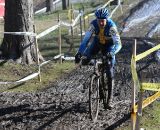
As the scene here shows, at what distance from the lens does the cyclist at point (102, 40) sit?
840cm

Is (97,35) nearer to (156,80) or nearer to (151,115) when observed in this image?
(151,115)

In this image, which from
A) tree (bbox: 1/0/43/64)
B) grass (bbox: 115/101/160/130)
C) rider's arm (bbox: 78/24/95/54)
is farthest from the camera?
tree (bbox: 1/0/43/64)

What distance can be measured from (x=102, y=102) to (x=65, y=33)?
10842 millimetres

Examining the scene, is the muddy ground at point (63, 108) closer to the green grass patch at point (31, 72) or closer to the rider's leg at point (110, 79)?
the rider's leg at point (110, 79)

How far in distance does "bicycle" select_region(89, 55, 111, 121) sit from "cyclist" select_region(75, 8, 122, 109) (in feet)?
0.39

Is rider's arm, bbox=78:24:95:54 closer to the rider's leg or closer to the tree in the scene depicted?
the rider's leg

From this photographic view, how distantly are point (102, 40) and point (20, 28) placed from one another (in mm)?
4838

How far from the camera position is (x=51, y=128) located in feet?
27.2

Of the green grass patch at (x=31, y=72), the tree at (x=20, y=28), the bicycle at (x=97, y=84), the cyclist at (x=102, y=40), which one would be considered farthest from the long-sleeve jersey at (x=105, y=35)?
the tree at (x=20, y=28)

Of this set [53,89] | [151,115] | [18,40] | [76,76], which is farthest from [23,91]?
[151,115]

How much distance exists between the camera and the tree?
13016 mm

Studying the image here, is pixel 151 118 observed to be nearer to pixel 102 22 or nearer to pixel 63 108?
pixel 63 108

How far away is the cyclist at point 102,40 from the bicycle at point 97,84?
12 centimetres

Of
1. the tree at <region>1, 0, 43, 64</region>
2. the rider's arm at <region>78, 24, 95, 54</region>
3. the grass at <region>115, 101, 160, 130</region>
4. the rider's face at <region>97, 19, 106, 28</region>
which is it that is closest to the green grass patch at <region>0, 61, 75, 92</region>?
the tree at <region>1, 0, 43, 64</region>
